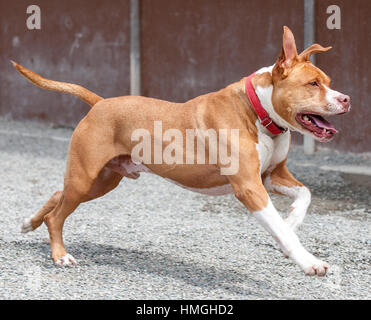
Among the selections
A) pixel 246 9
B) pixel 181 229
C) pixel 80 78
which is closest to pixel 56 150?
pixel 80 78

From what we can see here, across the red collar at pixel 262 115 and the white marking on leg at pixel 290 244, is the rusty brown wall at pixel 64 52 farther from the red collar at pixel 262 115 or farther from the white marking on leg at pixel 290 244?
the white marking on leg at pixel 290 244

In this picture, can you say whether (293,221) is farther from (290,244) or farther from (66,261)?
(66,261)

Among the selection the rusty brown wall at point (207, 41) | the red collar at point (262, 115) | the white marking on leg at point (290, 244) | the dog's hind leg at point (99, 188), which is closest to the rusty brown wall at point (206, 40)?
the rusty brown wall at point (207, 41)

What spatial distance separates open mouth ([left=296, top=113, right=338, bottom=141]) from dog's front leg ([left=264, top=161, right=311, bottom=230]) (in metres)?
0.39

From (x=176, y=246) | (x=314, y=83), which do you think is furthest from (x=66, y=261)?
(x=314, y=83)

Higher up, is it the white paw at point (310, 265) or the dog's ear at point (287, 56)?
the dog's ear at point (287, 56)

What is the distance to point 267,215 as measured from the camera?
12.7ft

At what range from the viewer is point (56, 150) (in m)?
9.59

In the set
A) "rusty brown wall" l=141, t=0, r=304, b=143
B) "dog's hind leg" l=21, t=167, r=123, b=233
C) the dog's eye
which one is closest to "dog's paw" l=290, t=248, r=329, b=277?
the dog's eye

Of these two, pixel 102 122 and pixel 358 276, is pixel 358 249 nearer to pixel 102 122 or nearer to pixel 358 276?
pixel 358 276

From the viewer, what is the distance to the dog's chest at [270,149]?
4.08 metres

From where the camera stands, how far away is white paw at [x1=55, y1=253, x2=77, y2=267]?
456 centimetres

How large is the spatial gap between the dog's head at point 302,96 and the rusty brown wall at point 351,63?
4479 millimetres

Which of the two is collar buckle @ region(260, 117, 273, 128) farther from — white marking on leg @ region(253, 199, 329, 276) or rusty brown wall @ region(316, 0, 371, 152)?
rusty brown wall @ region(316, 0, 371, 152)
